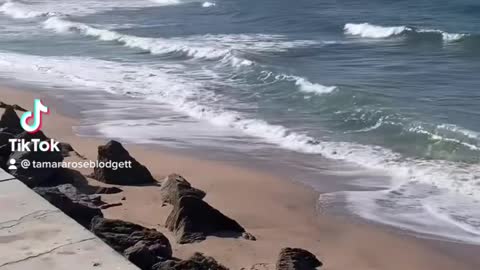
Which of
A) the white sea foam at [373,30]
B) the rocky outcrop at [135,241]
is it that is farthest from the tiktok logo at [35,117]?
the white sea foam at [373,30]

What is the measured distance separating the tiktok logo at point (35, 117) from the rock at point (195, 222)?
3.53 metres

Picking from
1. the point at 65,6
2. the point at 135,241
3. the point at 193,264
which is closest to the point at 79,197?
the point at 135,241

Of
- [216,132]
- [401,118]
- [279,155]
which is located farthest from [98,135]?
[401,118]

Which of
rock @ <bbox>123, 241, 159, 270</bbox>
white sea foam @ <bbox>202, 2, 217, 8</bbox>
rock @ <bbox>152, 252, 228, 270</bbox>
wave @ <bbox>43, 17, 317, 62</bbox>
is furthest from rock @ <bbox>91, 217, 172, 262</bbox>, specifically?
white sea foam @ <bbox>202, 2, 217, 8</bbox>

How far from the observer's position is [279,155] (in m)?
11.0

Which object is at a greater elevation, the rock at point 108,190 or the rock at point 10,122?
the rock at point 10,122

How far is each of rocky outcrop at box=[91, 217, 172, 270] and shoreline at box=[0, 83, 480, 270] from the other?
0.44m

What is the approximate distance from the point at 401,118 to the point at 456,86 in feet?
11.5

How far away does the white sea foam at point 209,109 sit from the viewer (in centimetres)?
991

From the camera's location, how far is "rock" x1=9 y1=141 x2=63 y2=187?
25.9ft

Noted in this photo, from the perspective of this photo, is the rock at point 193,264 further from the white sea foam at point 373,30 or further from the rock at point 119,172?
the white sea foam at point 373,30

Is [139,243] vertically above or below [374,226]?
above

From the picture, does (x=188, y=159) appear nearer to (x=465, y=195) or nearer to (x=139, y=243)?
(x=465, y=195)

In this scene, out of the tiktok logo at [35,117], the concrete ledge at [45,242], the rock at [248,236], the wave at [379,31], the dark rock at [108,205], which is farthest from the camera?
the wave at [379,31]
